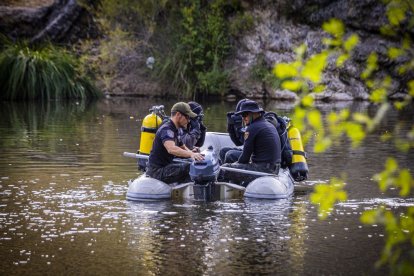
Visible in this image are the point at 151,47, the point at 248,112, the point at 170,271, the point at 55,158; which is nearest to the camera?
the point at 170,271

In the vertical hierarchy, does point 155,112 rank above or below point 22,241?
above

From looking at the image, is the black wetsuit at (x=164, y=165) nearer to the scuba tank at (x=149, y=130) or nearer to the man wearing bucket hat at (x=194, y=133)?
the man wearing bucket hat at (x=194, y=133)

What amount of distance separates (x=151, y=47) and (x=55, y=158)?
68.1ft

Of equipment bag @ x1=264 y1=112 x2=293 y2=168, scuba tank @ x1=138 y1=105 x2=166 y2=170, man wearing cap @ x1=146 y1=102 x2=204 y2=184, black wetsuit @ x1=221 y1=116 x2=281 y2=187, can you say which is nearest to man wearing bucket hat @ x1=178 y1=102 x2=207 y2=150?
man wearing cap @ x1=146 y1=102 x2=204 y2=184

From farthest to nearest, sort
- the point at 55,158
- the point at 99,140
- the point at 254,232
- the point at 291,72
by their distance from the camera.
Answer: the point at 99,140 → the point at 55,158 → the point at 254,232 → the point at 291,72

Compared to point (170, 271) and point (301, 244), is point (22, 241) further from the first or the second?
point (301, 244)

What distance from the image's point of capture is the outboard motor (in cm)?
1308

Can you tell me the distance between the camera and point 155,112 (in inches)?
598

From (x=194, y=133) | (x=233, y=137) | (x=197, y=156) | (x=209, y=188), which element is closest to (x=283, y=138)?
(x=233, y=137)

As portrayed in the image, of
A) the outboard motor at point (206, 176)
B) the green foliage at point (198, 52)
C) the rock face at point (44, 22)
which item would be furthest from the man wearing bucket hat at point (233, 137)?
the rock face at point (44, 22)

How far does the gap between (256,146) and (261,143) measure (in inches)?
4.2

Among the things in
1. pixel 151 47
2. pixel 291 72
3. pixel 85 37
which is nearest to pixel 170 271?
pixel 291 72

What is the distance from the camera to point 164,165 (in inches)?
550

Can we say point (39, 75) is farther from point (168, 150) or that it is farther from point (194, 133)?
point (168, 150)
